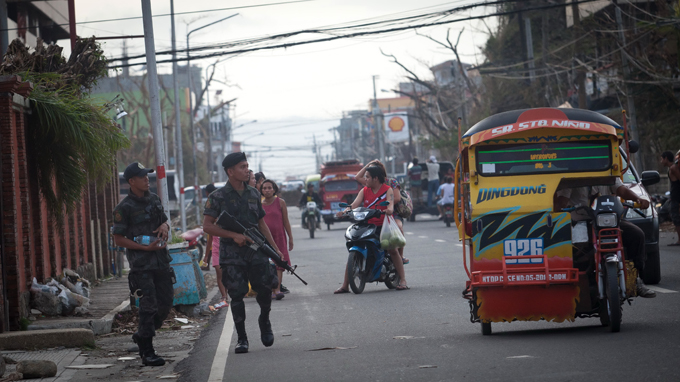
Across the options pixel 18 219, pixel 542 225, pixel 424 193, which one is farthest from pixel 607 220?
pixel 424 193

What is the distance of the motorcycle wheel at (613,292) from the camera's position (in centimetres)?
725

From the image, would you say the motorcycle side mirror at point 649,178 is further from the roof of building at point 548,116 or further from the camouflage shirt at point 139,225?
the camouflage shirt at point 139,225

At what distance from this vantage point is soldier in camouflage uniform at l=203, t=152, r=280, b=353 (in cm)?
812

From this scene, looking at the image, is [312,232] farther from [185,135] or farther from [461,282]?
[185,135]

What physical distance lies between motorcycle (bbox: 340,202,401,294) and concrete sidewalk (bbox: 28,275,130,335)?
10.3 feet

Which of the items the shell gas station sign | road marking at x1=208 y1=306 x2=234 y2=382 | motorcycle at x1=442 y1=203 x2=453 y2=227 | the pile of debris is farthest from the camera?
the shell gas station sign

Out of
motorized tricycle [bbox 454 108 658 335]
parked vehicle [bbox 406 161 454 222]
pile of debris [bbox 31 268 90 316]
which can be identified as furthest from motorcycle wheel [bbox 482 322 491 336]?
parked vehicle [bbox 406 161 454 222]

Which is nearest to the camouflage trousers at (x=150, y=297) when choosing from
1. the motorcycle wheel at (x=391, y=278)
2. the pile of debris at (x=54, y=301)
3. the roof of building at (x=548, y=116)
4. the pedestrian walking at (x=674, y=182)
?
the pile of debris at (x=54, y=301)

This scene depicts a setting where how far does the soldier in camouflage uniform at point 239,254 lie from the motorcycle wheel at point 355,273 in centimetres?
392

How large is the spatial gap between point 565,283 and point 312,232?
874 inches

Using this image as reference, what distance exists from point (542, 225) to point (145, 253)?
3.56m

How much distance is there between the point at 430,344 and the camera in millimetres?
7691

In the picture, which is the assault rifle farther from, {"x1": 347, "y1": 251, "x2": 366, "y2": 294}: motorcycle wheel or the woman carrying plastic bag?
the woman carrying plastic bag

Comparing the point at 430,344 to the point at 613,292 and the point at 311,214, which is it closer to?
the point at 613,292
